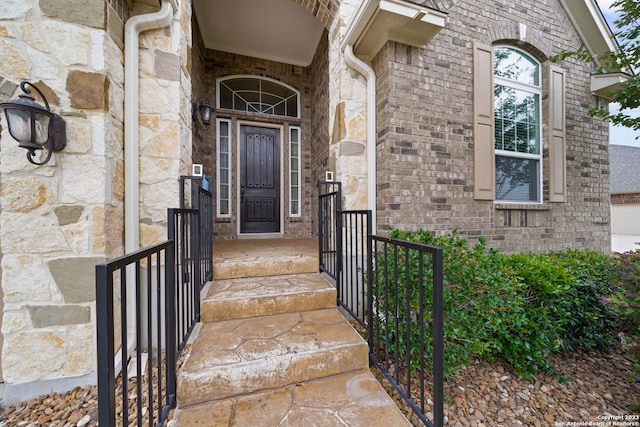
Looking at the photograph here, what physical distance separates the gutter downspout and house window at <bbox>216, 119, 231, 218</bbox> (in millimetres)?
2392

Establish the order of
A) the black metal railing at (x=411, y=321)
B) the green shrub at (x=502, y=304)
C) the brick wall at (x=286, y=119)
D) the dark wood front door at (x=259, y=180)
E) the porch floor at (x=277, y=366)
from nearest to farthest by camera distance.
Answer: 1. the black metal railing at (x=411, y=321)
2. the porch floor at (x=277, y=366)
3. the green shrub at (x=502, y=304)
4. the brick wall at (x=286, y=119)
5. the dark wood front door at (x=259, y=180)

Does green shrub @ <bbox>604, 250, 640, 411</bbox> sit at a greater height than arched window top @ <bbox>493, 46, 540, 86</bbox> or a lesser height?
Answer: lesser

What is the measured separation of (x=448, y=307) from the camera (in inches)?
64.4

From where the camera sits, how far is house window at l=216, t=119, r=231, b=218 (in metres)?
4.33

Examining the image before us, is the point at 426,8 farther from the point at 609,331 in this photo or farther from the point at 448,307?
the point at 609,331

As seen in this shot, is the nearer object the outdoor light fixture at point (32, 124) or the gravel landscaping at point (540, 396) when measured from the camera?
the outdoor light fixture at point (32, 124)

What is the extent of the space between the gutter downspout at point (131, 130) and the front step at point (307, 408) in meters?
1.35

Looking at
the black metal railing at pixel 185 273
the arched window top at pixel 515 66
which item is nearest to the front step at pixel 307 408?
the black metal railing at pixel 185 273

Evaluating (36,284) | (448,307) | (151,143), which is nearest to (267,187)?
(151,143)

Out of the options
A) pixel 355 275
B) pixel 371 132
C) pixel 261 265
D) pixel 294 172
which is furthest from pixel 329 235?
pixel 294 172

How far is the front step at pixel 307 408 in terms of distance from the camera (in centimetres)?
119

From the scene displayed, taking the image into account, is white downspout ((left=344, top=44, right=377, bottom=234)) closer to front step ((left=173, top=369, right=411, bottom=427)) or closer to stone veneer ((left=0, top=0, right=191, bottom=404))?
front step ((left=173, top=369, right=411, bottom=427))

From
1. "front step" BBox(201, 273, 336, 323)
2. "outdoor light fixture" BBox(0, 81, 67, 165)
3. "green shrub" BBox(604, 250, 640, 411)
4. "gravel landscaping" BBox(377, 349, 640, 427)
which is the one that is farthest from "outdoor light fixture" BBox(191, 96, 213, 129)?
"green shrub" BBox(604, 250, 640, 411)

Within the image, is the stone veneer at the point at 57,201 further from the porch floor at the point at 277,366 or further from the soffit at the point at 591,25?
the soffit at the point at 591,25
